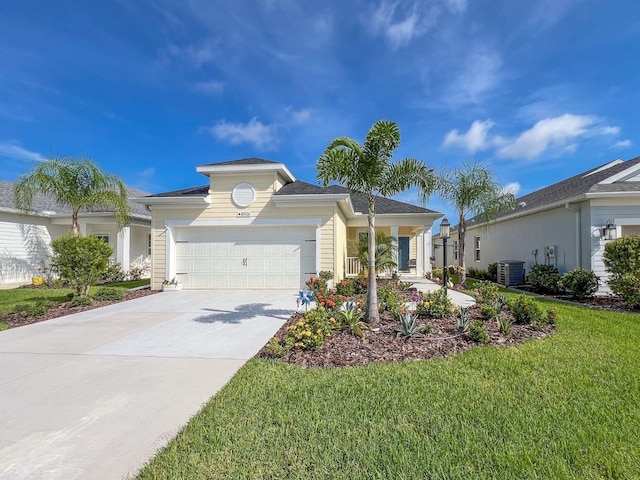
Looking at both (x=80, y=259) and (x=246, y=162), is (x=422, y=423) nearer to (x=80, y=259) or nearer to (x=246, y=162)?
(x=80, y=259)

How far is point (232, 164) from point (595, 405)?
11112 mm

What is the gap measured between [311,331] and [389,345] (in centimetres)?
120

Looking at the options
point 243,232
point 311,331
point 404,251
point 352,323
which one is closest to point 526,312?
point 352,323

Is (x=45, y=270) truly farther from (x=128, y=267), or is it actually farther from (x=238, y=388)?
(x=238, y=388)

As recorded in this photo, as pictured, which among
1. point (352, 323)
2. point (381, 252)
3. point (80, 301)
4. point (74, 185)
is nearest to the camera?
point (352, 323)

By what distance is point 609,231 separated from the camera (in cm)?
1017

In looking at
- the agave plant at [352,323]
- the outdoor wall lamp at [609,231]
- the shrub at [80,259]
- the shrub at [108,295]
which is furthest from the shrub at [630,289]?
the shrub at [80,259]

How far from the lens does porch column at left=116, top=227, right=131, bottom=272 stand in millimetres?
15211

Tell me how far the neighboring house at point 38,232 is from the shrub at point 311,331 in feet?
43.8

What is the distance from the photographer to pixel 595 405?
2.90 m

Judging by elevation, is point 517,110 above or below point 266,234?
above

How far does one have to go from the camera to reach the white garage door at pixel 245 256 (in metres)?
11.1

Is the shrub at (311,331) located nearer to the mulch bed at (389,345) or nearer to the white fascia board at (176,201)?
the mulch bed at (389,345)

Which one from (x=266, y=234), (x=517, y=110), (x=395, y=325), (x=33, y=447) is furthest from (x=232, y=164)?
(x=517, y=110)
